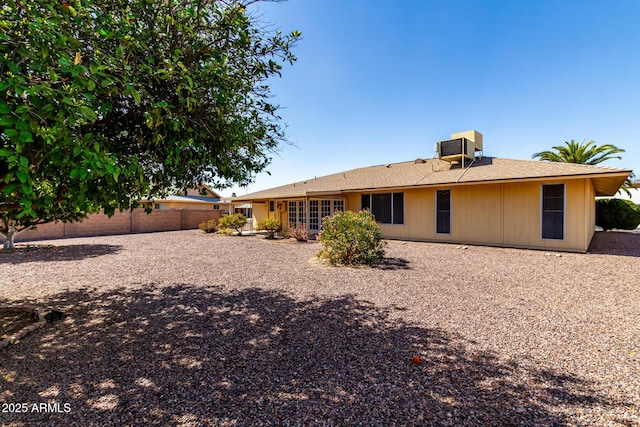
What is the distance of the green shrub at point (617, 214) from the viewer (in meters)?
16.9

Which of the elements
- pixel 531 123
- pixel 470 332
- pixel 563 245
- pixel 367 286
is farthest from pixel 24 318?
pixel 531 123

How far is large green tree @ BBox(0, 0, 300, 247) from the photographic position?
6.91ft

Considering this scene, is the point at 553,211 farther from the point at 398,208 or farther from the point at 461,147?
the point at 398,208

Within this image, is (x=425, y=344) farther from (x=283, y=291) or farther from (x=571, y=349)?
(x=283, y=291)

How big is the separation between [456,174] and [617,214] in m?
13.5

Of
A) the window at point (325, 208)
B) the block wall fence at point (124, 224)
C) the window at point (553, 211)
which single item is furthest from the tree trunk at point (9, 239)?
the window at point (553, 211)

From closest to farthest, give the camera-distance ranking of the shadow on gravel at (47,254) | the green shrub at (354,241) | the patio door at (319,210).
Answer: the green shrub at (354,241) → the shadow on gravel at (47,254) → the patio door at (319,210)

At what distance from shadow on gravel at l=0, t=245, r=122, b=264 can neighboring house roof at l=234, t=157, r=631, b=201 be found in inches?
338

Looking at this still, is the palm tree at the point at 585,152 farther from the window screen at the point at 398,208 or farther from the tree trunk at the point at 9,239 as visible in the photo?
the tree trunk at the point at 9,239

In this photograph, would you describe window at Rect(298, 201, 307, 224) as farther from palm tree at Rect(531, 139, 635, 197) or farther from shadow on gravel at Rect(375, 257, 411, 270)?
palm tree at Rect(531, 139, 635, 197)

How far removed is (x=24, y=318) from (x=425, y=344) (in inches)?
220

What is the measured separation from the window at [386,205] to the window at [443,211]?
1.62 meters

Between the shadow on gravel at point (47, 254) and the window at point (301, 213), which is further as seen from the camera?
the window at point (301, 213)

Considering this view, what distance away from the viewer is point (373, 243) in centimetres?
798
